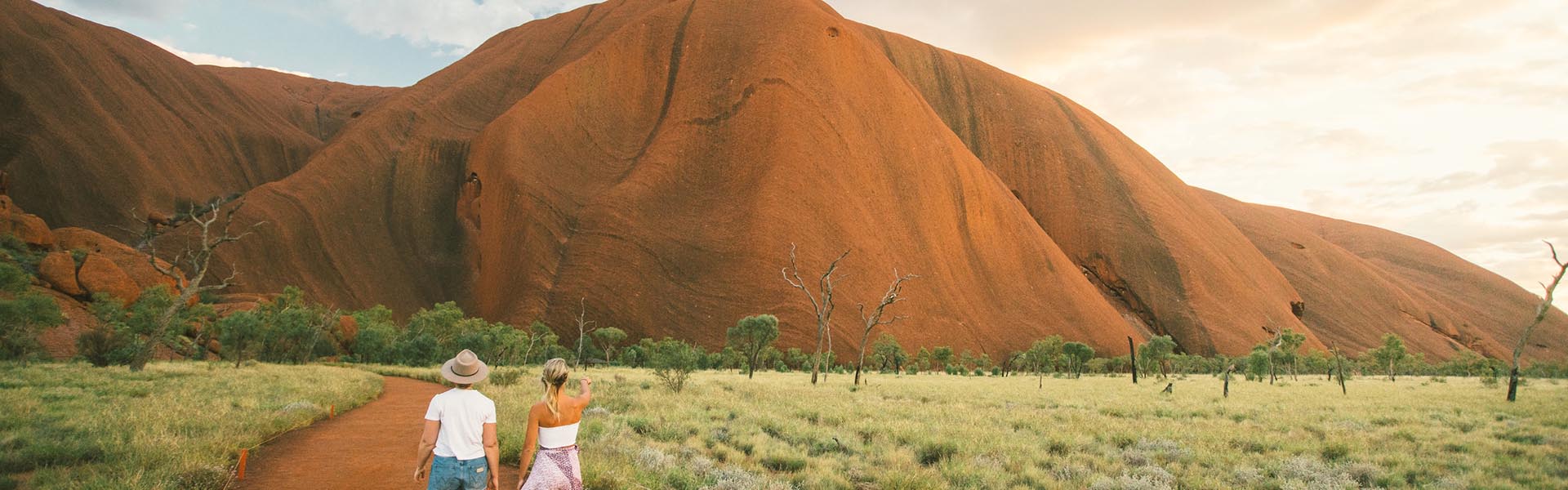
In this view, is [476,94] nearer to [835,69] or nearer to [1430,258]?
[835,69]

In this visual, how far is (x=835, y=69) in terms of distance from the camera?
69.6 m

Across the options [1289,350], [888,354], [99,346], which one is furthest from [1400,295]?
[99,346]

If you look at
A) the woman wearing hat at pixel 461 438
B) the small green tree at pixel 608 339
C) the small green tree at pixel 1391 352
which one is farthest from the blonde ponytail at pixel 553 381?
the small green tree at pixel 1391 352

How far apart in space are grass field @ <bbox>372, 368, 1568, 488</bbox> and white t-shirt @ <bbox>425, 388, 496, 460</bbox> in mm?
2292

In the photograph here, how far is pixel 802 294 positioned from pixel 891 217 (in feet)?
44.7

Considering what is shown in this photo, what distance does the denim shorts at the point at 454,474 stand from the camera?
523cm

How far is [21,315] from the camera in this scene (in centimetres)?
3053

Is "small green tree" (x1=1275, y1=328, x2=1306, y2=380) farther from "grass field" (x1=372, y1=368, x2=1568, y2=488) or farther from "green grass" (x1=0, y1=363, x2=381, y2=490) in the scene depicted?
"green grass" (x1=0, y1=363, x2=381, y2=490)

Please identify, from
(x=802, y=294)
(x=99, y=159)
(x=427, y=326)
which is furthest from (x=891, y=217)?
(x=99, y=159)

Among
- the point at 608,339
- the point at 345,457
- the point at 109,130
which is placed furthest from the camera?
the point at 109,130

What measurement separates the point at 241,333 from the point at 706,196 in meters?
33.9

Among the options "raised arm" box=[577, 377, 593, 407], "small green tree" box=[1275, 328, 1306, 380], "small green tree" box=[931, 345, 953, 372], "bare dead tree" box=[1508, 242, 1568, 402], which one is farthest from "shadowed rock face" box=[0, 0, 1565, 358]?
"raised arm" box=[577, 377, 593, 407]

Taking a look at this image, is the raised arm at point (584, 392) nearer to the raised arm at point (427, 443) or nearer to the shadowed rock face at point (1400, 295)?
the raised arm at point (427, 443)

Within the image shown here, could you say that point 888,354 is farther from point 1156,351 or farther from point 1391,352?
point 1391,352
